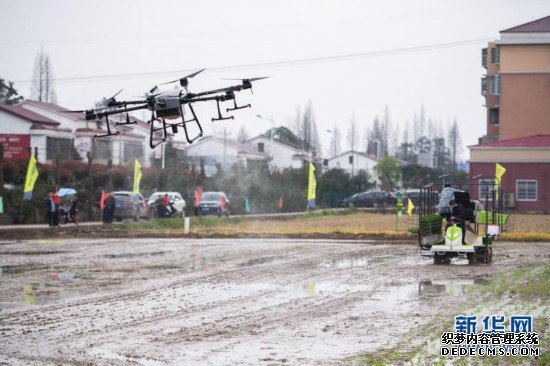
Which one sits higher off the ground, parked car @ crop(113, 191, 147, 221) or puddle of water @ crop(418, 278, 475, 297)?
parked car @ crop(113, 191, 147, 221)

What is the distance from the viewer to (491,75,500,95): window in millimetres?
71581

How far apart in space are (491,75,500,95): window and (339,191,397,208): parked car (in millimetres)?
11983

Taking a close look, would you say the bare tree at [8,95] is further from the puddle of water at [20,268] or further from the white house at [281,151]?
the puddle of water at [20,268]

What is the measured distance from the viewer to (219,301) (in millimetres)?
17297

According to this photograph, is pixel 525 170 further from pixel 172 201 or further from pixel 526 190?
pixel 172 201

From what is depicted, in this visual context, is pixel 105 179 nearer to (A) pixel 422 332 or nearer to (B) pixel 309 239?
(B) pixel 309 239

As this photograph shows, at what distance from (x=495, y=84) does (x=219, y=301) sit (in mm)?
59102

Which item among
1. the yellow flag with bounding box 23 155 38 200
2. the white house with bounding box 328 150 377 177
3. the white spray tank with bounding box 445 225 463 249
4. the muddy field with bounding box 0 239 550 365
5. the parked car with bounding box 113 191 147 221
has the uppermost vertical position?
the white house with bounding box 328 150 377 177

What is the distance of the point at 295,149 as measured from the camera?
11394cm

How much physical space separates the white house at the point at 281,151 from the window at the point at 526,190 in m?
47.6

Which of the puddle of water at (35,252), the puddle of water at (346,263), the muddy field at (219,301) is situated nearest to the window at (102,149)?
the muddy field at (219,301)

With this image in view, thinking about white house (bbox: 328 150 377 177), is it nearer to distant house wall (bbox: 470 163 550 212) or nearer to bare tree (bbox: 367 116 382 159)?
bare tree (bbox: 367 116 382 159)

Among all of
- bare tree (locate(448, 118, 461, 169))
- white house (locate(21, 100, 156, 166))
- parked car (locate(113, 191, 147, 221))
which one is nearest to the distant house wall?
parked car (locate(113, 191, 147, 221))

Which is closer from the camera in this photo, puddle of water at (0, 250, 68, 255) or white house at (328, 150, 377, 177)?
puddle of water at (0, 250, 68, 255)
